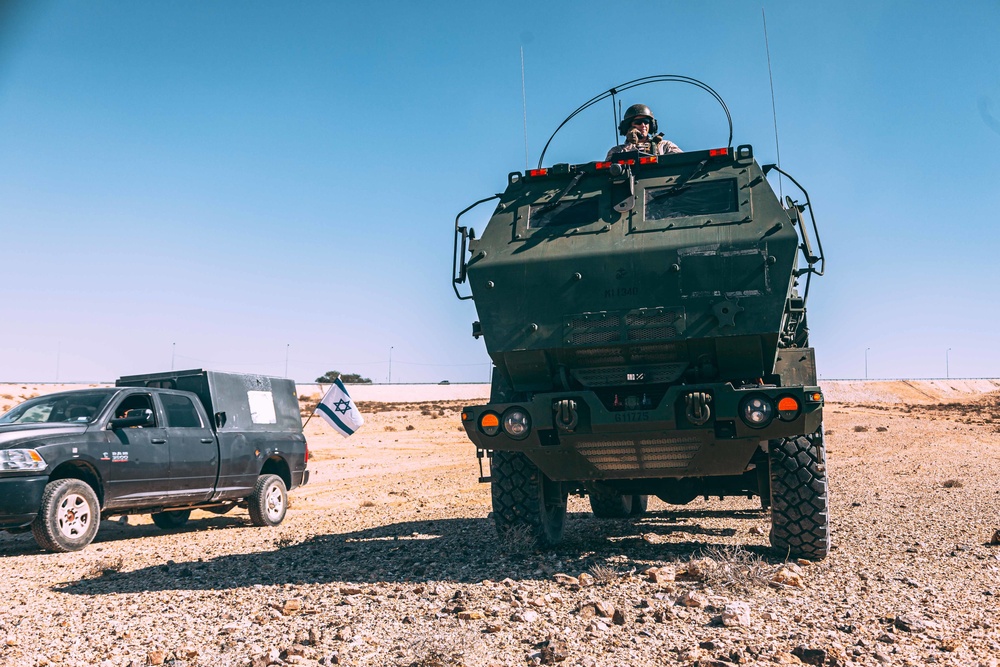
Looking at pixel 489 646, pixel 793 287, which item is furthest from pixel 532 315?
pixel 489 646

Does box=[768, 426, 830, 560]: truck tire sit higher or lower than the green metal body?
lower

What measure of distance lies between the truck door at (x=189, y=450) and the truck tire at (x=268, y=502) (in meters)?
0.75

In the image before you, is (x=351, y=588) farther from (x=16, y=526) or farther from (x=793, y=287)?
(x=16, y=526)

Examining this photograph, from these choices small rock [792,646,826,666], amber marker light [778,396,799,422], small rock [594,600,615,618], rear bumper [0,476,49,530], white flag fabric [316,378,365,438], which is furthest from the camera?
white flag fabric [316,378,365,438]

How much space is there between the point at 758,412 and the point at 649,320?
1072 millimetres

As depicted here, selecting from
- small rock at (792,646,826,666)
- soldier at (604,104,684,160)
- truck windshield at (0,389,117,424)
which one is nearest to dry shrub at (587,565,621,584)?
small rock at (792,646,826,666)

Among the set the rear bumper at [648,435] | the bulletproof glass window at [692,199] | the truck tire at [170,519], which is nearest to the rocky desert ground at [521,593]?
the truck tire at [170,519]

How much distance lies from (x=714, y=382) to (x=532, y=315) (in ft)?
4.92

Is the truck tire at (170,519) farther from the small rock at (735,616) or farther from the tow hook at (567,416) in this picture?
the small rock at (735,616)

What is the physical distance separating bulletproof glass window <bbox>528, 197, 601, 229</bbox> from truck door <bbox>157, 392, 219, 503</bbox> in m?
5.59

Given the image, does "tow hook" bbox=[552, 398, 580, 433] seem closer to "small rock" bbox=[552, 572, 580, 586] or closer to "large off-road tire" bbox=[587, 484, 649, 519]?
"small rock" bbox=[552, 572, 580, 586]

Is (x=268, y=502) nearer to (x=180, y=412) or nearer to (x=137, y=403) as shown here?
(x=180, y=412)

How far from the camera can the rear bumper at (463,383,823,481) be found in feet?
21.3

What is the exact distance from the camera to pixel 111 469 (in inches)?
391
